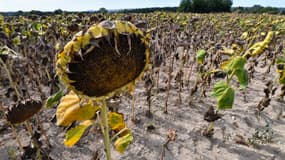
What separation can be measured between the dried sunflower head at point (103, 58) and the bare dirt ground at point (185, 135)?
4.37 feet

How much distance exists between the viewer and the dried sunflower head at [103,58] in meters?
0.74

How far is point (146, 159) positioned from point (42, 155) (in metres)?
0.82

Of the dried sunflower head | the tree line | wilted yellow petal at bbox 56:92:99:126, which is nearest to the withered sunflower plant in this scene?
the dried sunflower head

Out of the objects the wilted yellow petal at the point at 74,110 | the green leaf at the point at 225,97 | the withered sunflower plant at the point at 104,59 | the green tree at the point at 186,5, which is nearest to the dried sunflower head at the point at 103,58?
the withered sunflower plant at the point at 104,59

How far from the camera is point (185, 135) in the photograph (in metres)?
2.76

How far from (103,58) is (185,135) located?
2.11m

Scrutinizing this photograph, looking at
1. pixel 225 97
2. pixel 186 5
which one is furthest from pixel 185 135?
pixel 186 5

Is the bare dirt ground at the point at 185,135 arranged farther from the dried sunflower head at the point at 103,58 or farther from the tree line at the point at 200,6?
the tree line at the point at 200,6

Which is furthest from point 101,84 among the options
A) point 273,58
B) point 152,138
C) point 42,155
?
point 273,58

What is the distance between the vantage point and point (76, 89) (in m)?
0.84

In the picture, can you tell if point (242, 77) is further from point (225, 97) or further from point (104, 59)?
point (104, 59)

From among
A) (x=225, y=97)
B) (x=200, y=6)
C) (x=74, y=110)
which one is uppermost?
Result: (x=74, y=110)

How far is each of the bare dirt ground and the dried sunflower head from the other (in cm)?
133

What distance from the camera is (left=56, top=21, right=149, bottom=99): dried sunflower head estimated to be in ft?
2.43
